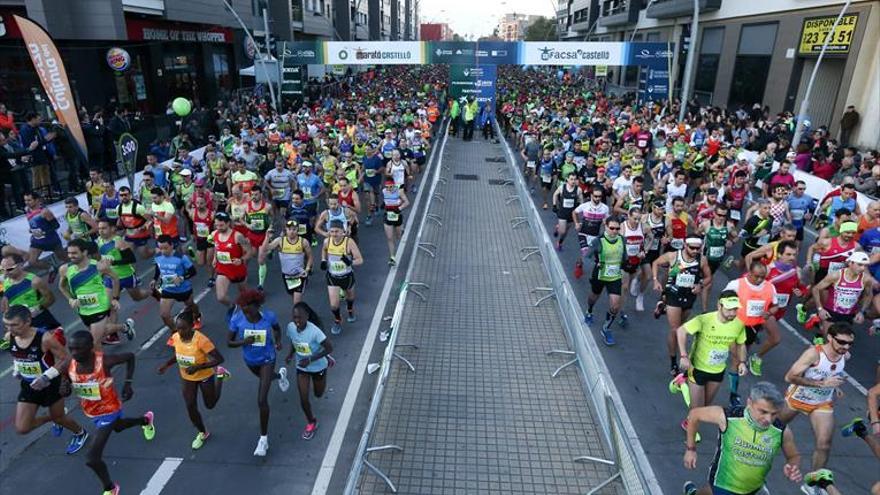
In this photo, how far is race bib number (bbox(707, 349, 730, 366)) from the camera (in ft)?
18.9

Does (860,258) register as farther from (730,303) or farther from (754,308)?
(730,303)

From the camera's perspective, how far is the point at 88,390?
527 centimetres

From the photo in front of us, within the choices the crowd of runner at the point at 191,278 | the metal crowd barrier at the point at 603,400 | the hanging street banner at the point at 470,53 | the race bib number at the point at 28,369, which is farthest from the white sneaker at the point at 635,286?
the hanging street banner at the point at 470,53

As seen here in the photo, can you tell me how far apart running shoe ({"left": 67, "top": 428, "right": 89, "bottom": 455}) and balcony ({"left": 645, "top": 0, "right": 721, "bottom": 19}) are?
121 ft

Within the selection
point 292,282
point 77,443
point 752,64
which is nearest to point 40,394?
point 77,443

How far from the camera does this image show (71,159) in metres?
15.0

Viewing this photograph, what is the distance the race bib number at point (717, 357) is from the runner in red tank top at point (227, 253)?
631 centimetres

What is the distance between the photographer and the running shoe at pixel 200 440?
6031mm

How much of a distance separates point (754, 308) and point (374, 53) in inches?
945

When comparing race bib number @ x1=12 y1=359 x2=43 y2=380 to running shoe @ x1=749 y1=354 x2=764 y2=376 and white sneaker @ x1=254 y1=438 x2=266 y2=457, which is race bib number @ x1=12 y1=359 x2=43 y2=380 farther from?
running shoe @ x1=749 y1=354 x2=764 y2=376

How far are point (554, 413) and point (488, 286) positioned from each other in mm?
3989

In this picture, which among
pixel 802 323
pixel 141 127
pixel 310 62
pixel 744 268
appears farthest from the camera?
pixel 310 62

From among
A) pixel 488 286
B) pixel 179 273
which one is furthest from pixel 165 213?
pixel 488 286

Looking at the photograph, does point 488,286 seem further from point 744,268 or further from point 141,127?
point 141,127
